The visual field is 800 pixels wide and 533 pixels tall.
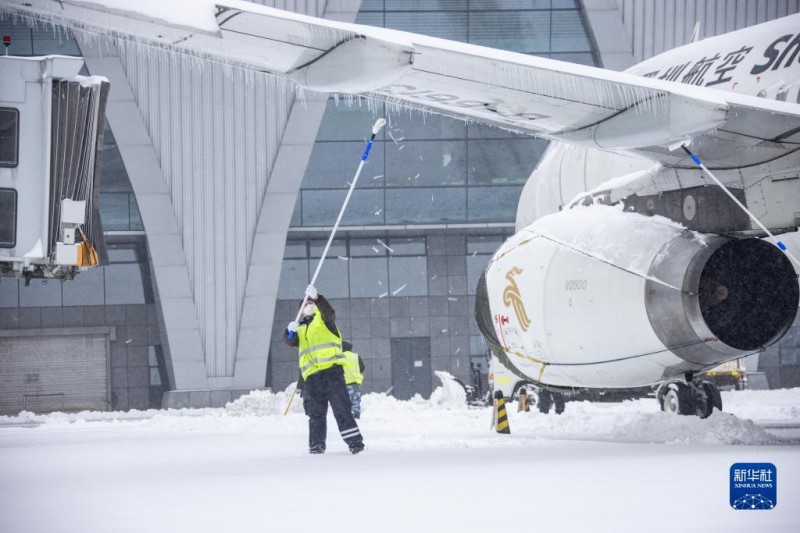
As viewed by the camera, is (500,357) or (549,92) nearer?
(549,92)

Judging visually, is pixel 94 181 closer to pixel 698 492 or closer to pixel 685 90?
pixel 685 90

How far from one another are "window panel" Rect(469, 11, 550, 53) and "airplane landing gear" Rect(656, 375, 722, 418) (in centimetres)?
1801

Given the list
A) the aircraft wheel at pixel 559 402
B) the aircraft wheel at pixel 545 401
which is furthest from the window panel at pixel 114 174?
the aircraft wheel at pixel 559 402

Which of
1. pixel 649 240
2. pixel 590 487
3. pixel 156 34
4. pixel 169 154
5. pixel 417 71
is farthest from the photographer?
pixel 169 154

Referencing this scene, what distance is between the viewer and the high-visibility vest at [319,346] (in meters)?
12.5

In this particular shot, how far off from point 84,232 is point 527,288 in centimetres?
584

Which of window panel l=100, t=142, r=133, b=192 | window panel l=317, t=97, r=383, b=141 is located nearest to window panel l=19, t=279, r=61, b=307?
window panel l=100, t=142, r=133, b=192

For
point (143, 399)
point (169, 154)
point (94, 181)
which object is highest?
point (169, 154)

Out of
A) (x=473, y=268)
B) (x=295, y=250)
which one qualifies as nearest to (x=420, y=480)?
(x=295, y=250)

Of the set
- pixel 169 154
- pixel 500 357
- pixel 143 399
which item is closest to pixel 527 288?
pixel 500 357

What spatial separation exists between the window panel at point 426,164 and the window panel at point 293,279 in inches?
165

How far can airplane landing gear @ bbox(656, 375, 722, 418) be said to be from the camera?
1697cm

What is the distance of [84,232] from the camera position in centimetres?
1490

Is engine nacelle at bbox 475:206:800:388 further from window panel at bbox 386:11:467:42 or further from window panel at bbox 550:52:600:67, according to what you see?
window panel at bbox 550:52:600:67
